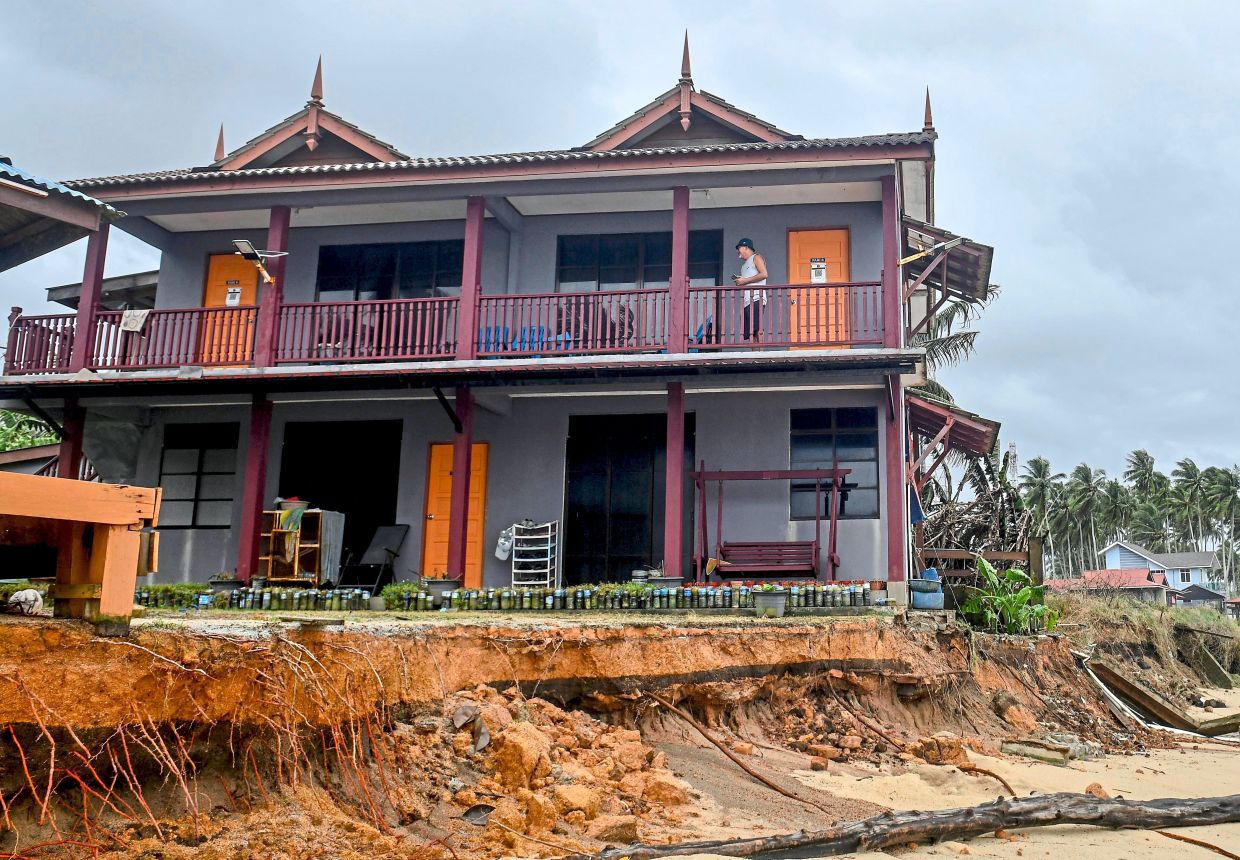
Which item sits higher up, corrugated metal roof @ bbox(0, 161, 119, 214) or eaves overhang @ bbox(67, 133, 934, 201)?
eaves overhang @ bbox(67, 133, 934, 201)

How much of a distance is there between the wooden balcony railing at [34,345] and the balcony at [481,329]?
1 centimetres

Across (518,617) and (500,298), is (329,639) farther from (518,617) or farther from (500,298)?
(500,298)

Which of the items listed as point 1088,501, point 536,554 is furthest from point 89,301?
point 1088,501

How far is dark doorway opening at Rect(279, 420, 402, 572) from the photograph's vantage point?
14.7 meters

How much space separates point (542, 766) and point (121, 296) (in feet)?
46.8

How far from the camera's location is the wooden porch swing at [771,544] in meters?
12.9

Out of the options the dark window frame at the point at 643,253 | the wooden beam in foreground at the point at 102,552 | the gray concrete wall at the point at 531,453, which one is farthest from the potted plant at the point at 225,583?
the wooden beam in foreground at the point at 102,552

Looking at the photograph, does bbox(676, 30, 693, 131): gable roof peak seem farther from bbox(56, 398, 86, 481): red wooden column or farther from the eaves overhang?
bbox(56, 398, 86, 481): red wooden column

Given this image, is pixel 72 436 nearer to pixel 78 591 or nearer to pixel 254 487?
pixel 254 487

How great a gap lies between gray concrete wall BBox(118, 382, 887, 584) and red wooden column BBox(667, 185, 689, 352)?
1.50 metres

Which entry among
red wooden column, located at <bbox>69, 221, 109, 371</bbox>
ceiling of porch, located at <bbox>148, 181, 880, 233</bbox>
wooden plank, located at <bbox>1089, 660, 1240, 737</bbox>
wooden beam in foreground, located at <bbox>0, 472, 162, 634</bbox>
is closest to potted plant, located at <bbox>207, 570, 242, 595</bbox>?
red wooden column, located at <bbox>69, 221, 109, 371</bbox>

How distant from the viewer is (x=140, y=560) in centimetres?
532

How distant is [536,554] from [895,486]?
473cm

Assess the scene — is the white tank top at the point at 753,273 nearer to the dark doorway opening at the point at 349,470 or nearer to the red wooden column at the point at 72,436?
the dark doorway opening at the point at 349,470
